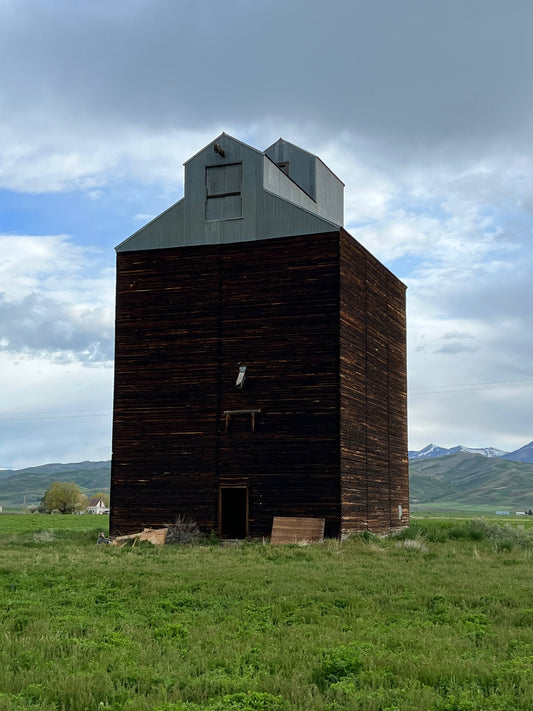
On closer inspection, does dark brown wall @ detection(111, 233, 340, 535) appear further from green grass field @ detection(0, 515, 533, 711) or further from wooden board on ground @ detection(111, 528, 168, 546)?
green grass field @ detection(0, 515, 533, 711)

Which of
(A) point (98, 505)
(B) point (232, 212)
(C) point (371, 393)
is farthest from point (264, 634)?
(A) point (98, 505)

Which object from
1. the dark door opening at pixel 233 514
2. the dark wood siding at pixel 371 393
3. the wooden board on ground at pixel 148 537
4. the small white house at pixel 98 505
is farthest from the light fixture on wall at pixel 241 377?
the small white house at pixel 98 505

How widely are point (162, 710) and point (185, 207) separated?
94.0 ft

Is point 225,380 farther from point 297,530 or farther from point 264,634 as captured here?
point 264,634

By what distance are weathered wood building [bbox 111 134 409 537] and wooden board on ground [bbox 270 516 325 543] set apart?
395mm

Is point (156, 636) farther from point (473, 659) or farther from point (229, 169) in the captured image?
point (229, 169)

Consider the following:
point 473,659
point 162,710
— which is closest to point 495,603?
point 473,659

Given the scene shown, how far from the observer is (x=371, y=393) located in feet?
119

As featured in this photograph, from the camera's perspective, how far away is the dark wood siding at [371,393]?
32.6 meters

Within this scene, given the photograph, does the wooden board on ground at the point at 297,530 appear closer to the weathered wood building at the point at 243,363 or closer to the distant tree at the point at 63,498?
the weathered wood building at the point at 243,363

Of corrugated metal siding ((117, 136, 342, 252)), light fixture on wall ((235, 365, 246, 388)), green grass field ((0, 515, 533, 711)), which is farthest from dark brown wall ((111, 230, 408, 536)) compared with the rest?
green grass field ((0, 515, 533, 711))

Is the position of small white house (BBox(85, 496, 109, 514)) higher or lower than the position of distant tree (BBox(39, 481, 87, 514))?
lower

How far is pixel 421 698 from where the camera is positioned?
9570 millimetres

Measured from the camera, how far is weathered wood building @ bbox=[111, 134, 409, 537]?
31.9m
